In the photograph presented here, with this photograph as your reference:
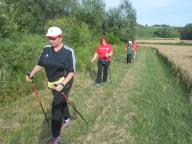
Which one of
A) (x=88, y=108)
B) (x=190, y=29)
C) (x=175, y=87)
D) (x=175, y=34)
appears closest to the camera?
(x=88, y=108)

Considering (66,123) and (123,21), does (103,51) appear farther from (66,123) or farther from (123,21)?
(123,21)

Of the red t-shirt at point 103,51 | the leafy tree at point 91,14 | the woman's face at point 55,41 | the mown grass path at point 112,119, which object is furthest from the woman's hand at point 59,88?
the leafy tree at point 91,14

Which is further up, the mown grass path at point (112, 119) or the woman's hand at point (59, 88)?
the woman's hand at point (59, 88)

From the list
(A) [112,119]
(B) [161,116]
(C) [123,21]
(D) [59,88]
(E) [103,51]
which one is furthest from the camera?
(C) [123,21]

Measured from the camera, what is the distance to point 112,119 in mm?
8133

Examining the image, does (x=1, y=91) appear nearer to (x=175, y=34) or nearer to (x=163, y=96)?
(x=163, y=96)

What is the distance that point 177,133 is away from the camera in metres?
7.21

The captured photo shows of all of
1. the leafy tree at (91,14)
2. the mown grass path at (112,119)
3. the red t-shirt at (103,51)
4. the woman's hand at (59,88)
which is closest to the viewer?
the woman's hand at (59,88)

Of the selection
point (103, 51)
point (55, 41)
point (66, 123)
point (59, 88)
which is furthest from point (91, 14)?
point (59, 88)

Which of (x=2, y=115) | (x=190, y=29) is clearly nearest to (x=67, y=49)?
(x=2, y=115)

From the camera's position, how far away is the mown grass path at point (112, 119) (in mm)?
6809

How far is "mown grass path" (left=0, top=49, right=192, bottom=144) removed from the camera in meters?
6.81

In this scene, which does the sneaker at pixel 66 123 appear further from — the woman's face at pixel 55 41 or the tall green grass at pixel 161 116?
the woman's face at pixel 55 41

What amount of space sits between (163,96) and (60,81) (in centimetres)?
627
